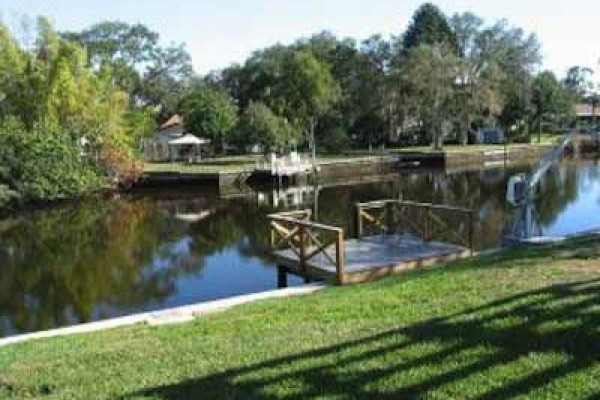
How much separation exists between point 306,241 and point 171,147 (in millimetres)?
48564

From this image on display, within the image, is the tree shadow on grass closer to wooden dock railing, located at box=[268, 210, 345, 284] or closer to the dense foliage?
wooden dock railing, located at box=[268, 210, 345, 284]

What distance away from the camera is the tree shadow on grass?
5711 mm

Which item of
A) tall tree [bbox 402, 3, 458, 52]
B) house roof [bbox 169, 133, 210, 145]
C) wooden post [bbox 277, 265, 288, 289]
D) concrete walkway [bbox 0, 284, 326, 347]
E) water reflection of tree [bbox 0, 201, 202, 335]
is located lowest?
water reflection of tree [bbox 0, 201, 202, 335]

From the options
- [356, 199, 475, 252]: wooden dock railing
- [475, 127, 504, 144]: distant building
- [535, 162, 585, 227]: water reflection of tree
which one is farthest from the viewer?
[475, 127, 504, 144]: distant building

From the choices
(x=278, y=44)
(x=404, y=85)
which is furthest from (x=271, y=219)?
(x=278, y=44)

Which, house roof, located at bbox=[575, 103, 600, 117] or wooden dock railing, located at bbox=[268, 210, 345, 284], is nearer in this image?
wooden dock railing, located at bbox=[268, 210, 345, 284]

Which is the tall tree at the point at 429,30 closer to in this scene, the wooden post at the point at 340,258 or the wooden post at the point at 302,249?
the wooden post at the point at 302,249

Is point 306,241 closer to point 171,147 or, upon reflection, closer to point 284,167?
point 284,167

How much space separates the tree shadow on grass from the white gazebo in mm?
51355

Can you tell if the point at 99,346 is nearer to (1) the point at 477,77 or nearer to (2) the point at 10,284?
(2) the point at 10,284

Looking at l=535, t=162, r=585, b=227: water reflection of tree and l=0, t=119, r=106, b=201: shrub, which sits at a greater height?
l=0, t=119, r=106, b=201: shrub

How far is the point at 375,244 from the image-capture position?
59.5 ft

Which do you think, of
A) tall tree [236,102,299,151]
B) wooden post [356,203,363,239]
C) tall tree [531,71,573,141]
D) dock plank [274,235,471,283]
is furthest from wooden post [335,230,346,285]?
tall tree [531,71,573,141]

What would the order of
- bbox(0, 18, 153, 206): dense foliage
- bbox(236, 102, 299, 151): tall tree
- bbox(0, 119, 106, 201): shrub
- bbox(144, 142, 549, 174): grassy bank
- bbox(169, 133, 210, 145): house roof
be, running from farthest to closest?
bbox(236, 102, 299, 151): tall tree
bbox(169, 133, 210, 145): house roof
bbox(144, 142, 549, 174): grassy bank
bbox(0, 18, 153, 206): dense foliage
bbox(0, 119, 106, 201): shrub
